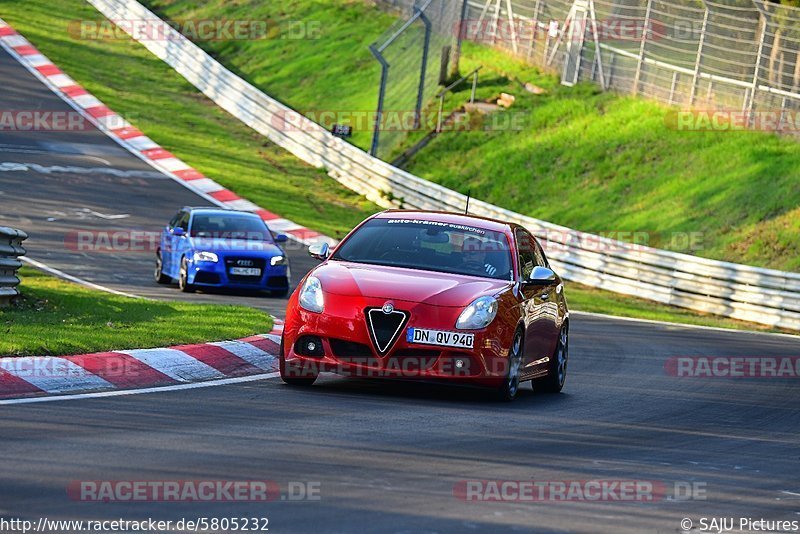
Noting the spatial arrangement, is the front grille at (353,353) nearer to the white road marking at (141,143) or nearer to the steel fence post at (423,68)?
the steel fence post at (423,68)

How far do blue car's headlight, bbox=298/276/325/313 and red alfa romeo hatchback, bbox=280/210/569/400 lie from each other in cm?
1

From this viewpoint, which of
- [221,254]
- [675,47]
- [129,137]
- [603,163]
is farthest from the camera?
[129,137]

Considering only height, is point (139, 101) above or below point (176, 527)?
below

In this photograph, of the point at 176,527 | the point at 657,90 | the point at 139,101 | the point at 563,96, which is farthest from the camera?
the point at 139,101

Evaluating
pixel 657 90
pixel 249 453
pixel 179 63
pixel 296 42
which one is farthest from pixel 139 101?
pixel 249 453

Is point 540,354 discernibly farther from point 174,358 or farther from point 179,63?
point 179,63

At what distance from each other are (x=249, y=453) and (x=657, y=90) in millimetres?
30010

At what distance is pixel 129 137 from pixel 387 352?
28.7m

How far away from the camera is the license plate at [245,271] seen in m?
22.0

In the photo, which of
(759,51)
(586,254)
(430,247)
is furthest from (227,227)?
(759,51)

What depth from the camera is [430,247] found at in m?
12.1

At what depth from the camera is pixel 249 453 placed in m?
8.09

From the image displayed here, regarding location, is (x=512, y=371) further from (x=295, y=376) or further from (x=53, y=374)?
(x=53, y=374)

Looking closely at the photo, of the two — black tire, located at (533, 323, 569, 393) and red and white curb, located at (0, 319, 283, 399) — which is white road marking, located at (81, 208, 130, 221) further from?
black tire, located at (533, 323, 569, 393)
